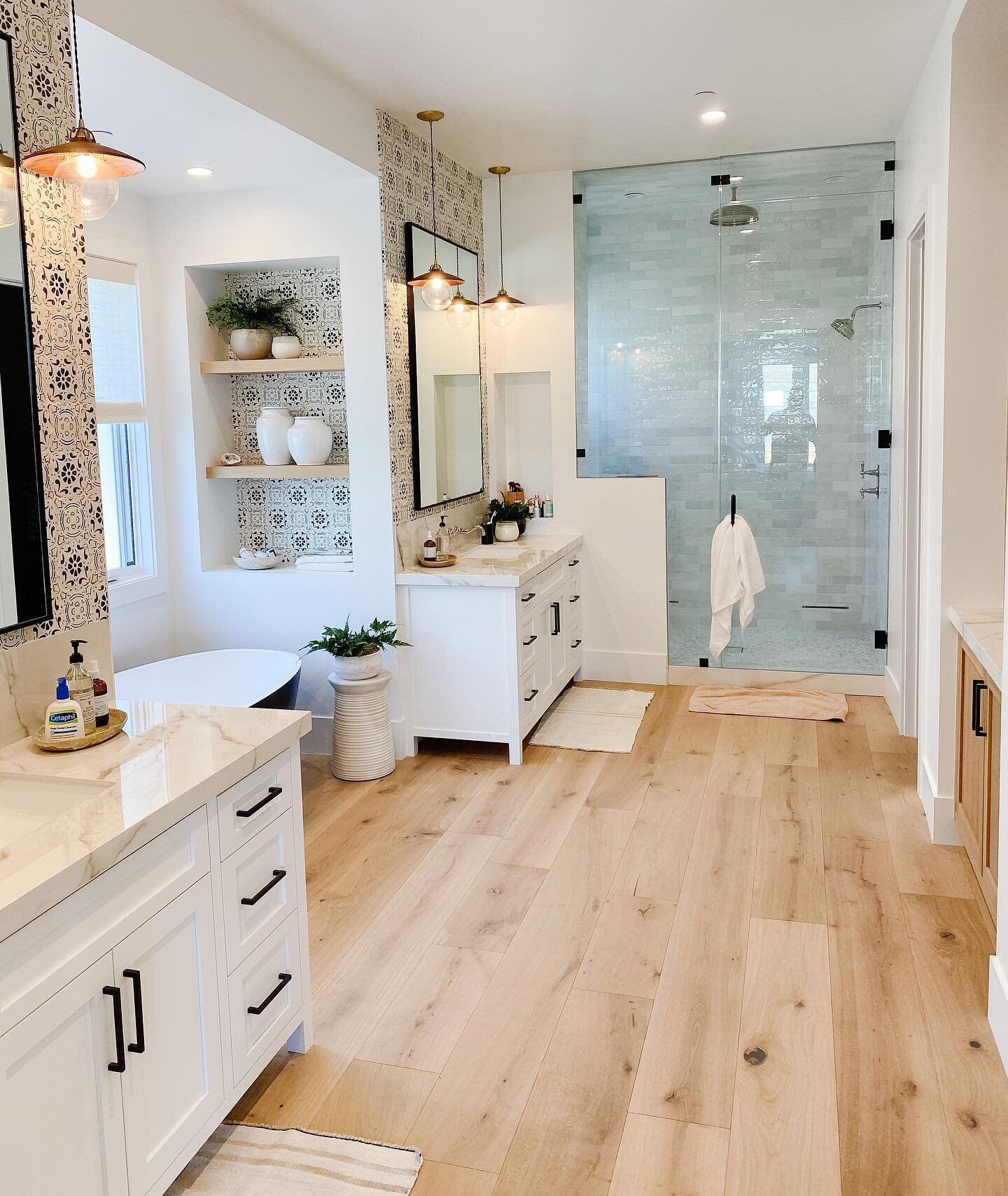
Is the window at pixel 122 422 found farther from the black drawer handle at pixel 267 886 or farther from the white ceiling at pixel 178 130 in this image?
the black drawer handle at pixel 267 886

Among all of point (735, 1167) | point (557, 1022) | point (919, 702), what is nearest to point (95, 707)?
point (557, 1022)

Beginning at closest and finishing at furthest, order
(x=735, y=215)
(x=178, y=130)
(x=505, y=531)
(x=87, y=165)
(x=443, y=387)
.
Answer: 1. (x=87, y=165)
2. (x=178, y=130)
3. (x=443, y=387)
4. (x=735, y=215)
5. (x=505, y=531)

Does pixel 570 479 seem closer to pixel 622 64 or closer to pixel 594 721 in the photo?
pixel 594 721

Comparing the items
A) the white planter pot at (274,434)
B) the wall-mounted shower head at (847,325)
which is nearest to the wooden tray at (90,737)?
the white planter pot at (274,434)

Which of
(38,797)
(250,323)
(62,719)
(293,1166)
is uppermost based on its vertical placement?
(250,323)

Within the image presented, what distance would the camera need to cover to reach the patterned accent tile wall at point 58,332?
224cm

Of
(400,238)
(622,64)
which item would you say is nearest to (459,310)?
(400,238)

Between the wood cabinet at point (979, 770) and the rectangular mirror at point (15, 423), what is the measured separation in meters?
2.42

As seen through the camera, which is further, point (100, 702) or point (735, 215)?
point (735, 215)

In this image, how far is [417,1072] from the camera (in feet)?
7.74

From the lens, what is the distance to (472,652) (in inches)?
175

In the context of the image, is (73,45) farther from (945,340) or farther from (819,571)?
(819,571)

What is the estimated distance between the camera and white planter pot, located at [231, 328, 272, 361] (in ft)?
15.1

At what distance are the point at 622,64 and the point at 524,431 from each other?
2.30 metres
